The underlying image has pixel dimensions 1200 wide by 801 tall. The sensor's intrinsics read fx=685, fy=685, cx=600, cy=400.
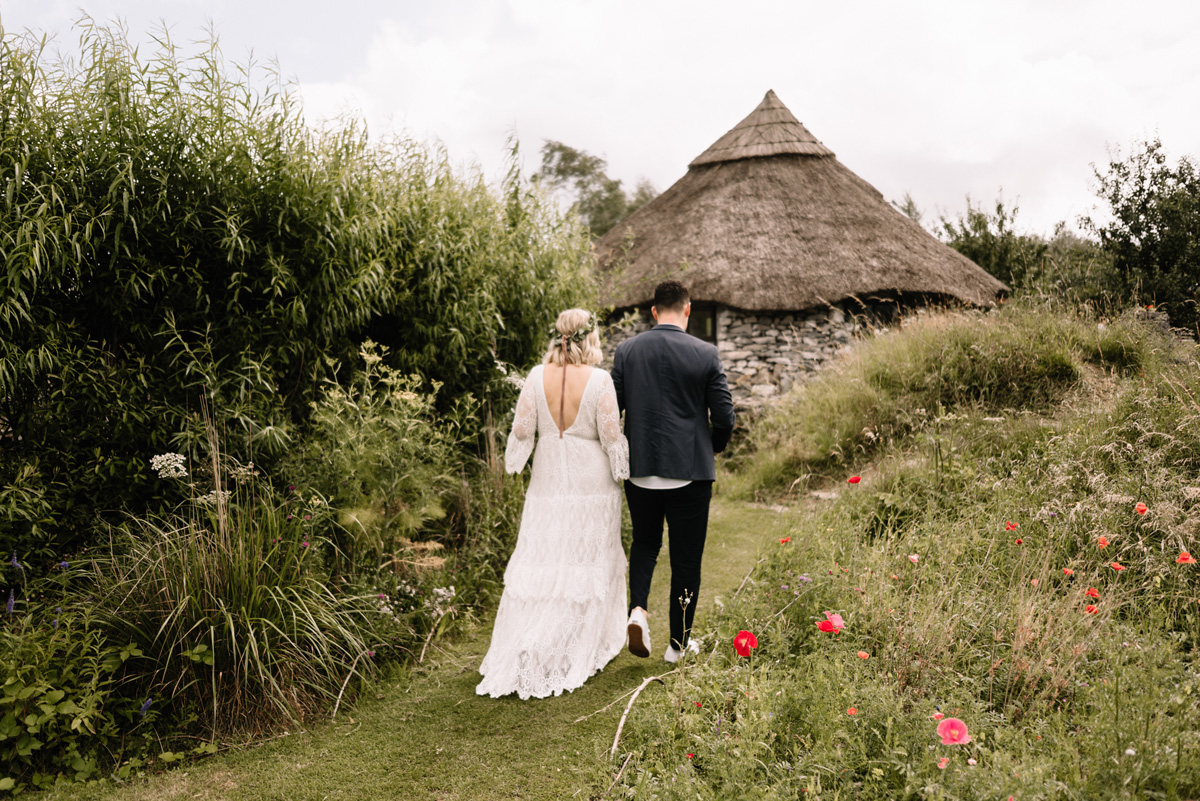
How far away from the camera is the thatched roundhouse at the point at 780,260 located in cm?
1077

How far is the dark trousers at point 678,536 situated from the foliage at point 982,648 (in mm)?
225

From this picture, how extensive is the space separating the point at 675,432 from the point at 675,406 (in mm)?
137

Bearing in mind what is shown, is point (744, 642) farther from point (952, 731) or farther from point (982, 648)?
point (982, 648)

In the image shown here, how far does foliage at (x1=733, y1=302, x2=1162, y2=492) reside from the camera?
6.25 m

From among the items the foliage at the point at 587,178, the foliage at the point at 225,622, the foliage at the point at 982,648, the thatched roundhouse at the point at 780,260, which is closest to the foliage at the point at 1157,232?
the thatched roundhouse at the point at 780,260

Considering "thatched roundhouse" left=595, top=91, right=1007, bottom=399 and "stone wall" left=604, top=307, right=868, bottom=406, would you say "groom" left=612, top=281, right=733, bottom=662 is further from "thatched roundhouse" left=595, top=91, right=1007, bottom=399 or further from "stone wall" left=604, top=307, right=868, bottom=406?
"stone wall" left=604, top=307, right=868, bottom=406

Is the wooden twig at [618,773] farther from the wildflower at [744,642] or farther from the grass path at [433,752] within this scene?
→ the wildflower at [744,642]

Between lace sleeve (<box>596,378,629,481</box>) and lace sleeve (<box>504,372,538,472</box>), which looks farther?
lace sleeve (<box>504,372,538,472</box>)

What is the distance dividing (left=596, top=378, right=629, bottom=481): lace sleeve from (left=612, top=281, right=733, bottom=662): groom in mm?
60

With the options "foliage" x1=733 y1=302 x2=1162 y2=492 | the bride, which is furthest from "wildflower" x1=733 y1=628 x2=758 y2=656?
"foliage" x1=733 y1=302 x2=1162 y2=492

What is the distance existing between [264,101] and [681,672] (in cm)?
426

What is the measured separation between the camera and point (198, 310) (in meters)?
4.14

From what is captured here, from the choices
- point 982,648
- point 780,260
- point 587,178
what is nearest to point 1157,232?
point 780,260

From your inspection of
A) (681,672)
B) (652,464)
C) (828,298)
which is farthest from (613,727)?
(828,298)
